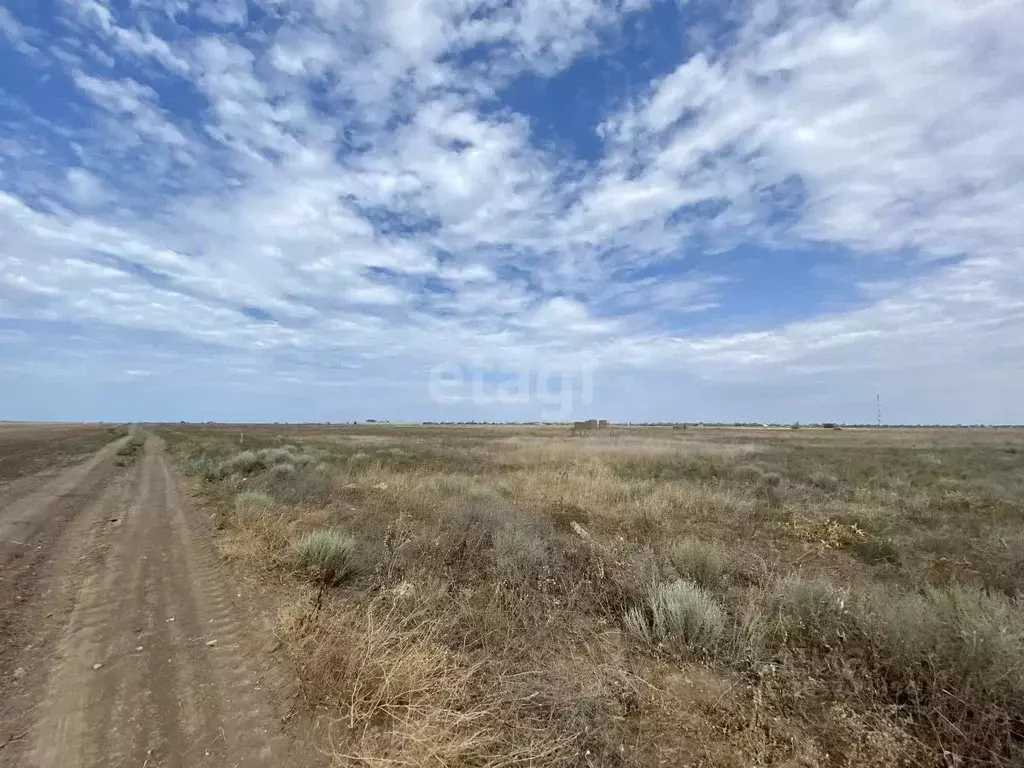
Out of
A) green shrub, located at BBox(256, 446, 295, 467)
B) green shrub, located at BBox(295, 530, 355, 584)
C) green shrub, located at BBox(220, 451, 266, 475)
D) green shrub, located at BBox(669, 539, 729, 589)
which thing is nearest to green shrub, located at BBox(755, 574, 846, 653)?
green shrub, located at BBox(669, 539, 729, 589)

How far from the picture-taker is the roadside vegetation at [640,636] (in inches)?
148

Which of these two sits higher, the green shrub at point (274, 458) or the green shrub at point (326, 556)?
the green shrub at point (274, 458)

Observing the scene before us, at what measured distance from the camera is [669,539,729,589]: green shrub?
723cm

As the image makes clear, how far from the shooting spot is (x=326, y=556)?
7.51m

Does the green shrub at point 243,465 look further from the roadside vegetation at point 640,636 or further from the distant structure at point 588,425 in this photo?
the distant structure at point 588,425

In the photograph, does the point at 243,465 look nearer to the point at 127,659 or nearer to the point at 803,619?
the point at 127,659

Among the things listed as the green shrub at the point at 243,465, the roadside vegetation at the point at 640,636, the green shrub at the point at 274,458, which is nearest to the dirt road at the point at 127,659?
the roadside vegetation at the point at 640,636

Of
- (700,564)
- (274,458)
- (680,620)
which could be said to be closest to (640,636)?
(680,620)

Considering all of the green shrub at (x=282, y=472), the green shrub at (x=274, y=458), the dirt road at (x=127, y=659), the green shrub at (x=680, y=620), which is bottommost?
the dirt road at (x=127, y=659)

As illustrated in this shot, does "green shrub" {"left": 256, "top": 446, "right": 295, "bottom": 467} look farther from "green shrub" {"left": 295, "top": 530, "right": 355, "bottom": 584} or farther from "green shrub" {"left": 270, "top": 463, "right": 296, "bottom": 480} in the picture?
Answer: "green shrub" {"left": 295, "top": 530, "right": 355, "bottom": 584}

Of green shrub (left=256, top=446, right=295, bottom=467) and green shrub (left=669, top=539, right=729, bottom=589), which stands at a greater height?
green shrub (left=256, top=446, right=295, bottom=467)

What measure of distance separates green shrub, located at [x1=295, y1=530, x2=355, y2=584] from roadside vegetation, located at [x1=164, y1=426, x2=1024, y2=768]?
0.03 meters

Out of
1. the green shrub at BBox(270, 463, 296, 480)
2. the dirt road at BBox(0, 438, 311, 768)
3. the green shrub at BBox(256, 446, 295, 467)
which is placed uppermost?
the green shrub at BBox(256, 446, 295, 467)

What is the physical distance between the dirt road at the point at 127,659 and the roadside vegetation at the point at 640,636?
52 centimetres
